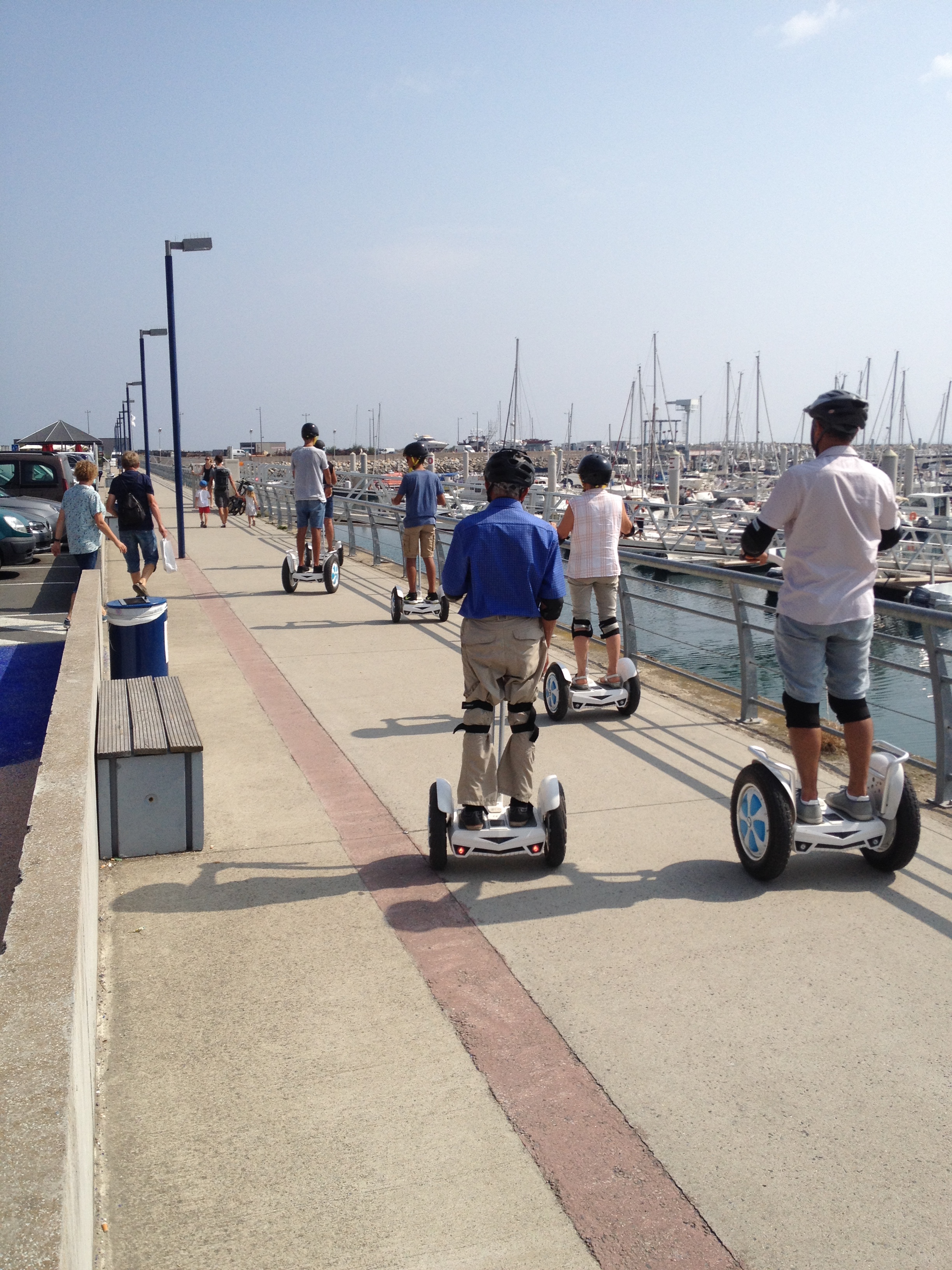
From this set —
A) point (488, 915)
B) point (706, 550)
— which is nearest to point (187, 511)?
point (706, 550)

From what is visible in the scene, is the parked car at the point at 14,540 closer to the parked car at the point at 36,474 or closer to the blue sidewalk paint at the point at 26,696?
the parked car at the point at 36,474

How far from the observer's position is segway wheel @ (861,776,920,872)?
4496 millimetres

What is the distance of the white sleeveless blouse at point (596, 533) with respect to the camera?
7.39m

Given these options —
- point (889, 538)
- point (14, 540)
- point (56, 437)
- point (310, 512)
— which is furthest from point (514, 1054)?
point (56, 437)

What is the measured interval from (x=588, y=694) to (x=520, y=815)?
2751 mm

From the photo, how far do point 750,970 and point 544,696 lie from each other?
3782mm

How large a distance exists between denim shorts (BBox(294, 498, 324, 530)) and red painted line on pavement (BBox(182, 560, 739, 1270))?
808 centimetres

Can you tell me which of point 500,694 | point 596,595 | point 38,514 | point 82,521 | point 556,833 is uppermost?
point 82,521

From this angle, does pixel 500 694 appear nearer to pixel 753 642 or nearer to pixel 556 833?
pixel 556 833

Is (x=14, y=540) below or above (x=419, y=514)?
below

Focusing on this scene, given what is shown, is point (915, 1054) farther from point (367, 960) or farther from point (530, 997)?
point (367, 960)

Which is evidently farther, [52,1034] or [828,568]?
[828,568]

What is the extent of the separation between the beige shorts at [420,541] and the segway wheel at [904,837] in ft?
24.3

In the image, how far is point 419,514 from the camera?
11.3m
